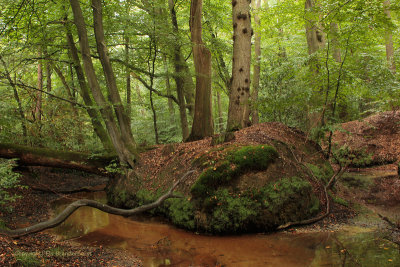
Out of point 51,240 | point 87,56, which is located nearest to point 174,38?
point 87,56

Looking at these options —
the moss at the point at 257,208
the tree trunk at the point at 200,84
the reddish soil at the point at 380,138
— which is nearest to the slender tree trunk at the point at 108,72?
the tree trunk at the point at 200,84

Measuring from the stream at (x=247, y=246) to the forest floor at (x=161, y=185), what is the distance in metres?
0.31

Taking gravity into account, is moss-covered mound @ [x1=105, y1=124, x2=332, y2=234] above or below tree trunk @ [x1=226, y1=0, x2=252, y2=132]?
below

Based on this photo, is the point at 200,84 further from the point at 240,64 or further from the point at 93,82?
the point at 93,82

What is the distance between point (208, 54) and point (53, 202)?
23.4ft

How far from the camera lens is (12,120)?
28.6 feet

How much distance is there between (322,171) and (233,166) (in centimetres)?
282

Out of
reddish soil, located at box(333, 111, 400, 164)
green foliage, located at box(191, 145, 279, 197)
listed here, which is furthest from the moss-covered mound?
reddish soil, located at box(333, 111, 400, 164)

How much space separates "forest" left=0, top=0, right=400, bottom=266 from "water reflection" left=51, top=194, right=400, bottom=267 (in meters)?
0.05

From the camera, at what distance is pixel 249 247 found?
175 inches

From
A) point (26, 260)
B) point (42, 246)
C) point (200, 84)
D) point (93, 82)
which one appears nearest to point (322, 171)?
point (200, 84)

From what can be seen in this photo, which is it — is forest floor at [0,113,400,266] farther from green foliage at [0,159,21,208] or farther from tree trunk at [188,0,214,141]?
tree trunk at [188,0,214,141]

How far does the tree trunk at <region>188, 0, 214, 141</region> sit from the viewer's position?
932cm

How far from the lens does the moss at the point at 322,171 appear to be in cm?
655
